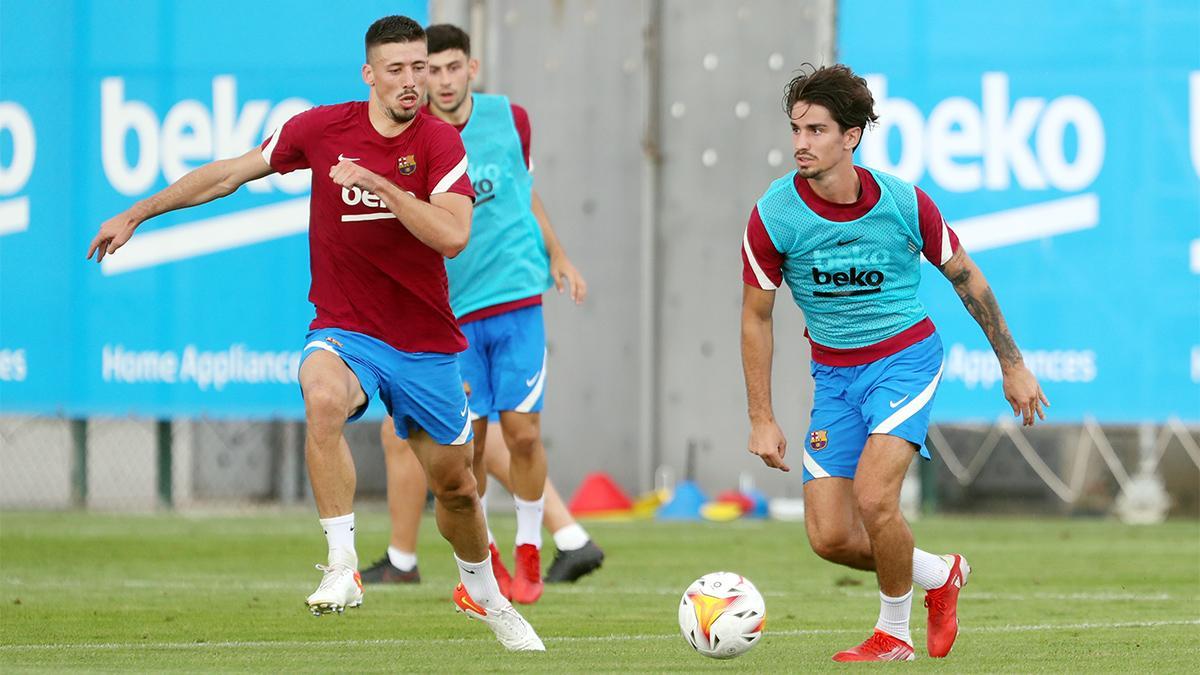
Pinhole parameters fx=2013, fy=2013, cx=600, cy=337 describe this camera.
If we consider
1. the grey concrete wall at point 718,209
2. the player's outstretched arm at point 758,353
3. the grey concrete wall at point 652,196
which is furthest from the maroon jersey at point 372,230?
the grey concrete wall at point 652,196

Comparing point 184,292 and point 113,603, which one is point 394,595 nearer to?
point 113,603

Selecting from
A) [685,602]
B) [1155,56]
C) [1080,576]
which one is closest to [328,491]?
[685,602]

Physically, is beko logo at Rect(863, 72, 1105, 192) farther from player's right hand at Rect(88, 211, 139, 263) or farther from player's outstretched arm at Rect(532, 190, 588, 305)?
player's right hand at Rect(88, 211, 139, 263)

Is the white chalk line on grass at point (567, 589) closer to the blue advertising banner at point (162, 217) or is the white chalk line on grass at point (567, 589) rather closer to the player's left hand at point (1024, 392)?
the player's left hand at point (1024, 392)

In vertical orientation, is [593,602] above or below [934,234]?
below

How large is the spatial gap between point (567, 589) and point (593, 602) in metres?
0.65

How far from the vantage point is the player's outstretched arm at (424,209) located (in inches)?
254

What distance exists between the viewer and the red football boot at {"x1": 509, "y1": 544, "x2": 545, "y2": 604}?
29.6 feet

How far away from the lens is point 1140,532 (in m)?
13.5

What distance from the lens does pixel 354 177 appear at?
643 centimetres

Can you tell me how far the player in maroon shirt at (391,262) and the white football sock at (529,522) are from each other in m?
2.00

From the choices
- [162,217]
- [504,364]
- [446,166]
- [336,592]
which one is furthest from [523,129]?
[162,217]

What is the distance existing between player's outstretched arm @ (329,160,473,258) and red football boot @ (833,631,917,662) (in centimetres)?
191

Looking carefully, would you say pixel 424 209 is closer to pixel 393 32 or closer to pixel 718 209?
pixel 393 32
